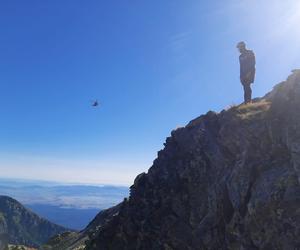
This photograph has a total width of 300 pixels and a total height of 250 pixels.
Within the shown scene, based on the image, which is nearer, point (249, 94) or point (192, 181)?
point (192, 181)

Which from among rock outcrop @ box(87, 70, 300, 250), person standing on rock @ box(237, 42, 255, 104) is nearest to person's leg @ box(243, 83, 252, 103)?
person standing on rock @ box(237, 42, 255, 104)

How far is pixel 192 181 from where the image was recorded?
2845 centimetres

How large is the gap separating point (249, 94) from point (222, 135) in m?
5.44

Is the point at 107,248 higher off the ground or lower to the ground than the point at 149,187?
lower

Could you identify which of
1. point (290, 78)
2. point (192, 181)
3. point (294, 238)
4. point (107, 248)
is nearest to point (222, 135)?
point (192, 181)

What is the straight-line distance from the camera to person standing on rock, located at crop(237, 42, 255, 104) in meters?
31.8

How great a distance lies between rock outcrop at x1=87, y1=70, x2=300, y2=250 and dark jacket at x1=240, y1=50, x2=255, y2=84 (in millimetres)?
3043

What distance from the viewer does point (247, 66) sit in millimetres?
32062

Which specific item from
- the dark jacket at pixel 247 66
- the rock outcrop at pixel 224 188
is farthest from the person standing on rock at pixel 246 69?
the rock outcrop at pixel 224 188

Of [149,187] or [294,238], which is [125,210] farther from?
[294,238]

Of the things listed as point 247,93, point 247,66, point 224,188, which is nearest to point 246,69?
point 247,66

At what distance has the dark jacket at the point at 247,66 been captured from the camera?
31.8 meters

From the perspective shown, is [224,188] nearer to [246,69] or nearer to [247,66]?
[246,69]

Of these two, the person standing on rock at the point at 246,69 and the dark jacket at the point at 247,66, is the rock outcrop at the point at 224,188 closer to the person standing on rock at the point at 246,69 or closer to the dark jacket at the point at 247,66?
the person standing on rock at the point at 246,69
